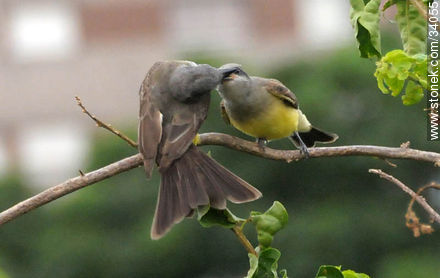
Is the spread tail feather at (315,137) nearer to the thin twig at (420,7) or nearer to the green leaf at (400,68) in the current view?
the green leaf at (400,68)

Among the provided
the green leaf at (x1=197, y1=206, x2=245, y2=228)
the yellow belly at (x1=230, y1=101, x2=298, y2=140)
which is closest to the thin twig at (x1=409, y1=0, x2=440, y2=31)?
the green leaf at (x1=197, y1=206, x2=245, y2=228)

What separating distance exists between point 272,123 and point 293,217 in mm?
6702

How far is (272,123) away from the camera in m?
4.67

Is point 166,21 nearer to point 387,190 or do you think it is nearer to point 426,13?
point 387,190

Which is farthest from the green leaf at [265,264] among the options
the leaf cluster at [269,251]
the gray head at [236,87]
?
the gray head at [236,87]

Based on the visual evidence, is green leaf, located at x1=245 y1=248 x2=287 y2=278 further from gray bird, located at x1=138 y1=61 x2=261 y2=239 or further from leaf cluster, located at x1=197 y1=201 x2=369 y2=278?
gray bird, located at x1=138 y1=61 x2=261 y2=239

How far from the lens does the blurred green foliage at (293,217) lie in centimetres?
1097

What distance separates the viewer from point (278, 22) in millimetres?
27125

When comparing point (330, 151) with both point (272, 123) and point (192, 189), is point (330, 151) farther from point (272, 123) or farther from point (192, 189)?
point (272, 123)

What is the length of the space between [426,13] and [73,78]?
77.7 feet

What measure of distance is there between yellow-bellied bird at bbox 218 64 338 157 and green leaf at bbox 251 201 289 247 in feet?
5.83

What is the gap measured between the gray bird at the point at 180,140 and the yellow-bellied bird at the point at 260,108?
459mm

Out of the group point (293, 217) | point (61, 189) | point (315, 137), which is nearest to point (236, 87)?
point (315, 137)

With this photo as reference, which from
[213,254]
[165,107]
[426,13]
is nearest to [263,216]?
[426,13]
